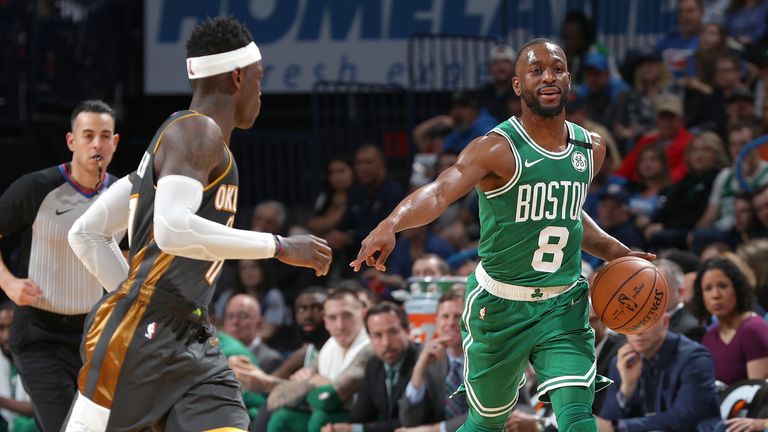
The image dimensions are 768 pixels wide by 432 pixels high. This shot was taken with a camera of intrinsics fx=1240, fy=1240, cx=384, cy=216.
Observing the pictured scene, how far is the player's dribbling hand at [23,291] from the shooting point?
6.46 metres

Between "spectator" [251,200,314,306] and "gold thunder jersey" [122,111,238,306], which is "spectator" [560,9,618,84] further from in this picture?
"gold thunder jersey" [122,111,238,306]

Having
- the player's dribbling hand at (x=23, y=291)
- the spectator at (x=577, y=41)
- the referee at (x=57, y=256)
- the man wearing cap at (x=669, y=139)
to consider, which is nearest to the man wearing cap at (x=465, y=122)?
the spectator at (x=577, y=41)

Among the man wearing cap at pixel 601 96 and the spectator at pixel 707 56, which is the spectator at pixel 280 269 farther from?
the spectator at pixel 707 56

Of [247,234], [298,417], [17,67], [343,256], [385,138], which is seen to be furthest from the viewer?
[385,138]

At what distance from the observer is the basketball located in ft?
18.9

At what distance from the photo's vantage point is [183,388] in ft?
15.4

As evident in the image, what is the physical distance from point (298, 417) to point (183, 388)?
15.1 ft

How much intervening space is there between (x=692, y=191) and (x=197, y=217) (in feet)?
24.4

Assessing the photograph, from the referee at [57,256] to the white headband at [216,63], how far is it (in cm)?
176

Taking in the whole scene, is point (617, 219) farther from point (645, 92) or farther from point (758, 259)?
point (645, 92)

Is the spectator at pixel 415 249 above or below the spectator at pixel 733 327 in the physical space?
below

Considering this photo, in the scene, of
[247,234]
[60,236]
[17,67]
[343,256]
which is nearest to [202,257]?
[247,234]

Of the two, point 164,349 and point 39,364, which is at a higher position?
point 164,349

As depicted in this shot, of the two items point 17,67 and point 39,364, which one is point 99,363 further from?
point 17,67
